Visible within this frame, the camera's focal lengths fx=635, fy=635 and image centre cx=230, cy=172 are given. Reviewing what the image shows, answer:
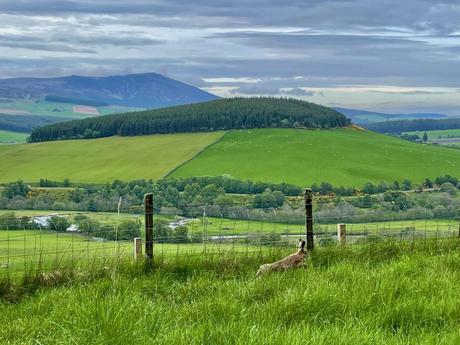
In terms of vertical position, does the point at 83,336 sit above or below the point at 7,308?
above

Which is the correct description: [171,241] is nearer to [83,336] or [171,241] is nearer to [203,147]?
[83,336]

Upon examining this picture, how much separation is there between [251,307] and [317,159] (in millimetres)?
103972

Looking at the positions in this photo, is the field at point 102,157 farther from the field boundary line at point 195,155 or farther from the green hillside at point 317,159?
the green hillside at point 317,159

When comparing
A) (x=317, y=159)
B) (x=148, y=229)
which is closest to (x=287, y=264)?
(x=148, y=229)

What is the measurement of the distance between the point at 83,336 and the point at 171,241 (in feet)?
34.2

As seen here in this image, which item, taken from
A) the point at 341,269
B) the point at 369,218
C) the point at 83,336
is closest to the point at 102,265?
the point at 341,269

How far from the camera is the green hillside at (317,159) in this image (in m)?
100

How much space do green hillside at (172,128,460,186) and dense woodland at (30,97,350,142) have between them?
1810 centimetres

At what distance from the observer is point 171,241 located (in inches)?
654

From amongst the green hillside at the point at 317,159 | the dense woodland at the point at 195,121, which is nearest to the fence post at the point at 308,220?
the green hillside at the point at 317,159

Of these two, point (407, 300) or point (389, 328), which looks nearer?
point (389, 328)

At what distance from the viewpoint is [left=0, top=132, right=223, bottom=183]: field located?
11088 cm

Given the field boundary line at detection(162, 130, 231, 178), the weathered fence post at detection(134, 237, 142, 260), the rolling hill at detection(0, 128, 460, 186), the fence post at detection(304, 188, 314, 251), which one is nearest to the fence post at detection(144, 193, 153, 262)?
the weathered fence post at detection(134, 237, 142, 260)

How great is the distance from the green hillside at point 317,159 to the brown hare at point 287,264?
80.5 meters
